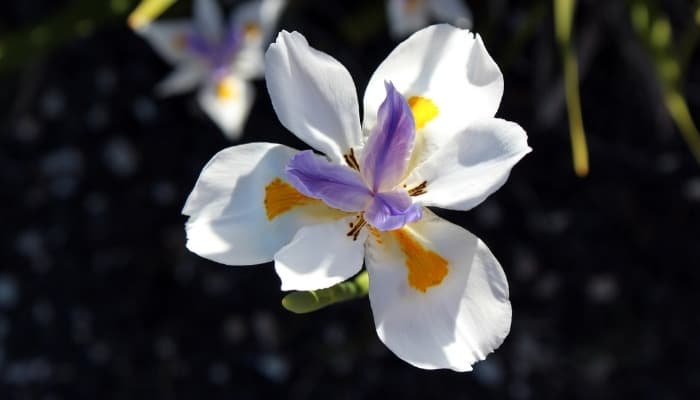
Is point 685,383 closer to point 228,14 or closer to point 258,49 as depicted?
point 258,49

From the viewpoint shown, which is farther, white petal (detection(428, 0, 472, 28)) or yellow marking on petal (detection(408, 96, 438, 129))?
white petal (detection(428, 0, 472, 28))

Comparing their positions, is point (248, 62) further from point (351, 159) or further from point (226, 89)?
point (351, 159)

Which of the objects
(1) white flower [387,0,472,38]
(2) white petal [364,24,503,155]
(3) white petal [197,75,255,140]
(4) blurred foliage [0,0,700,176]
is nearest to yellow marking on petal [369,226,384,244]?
(2) white petal [364,24,503,155]

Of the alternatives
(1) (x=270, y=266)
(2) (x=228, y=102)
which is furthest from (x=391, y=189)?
(1) (x=270, y=266)

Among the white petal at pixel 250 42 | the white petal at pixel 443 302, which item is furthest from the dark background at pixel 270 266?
the white petal at pixel 443 302

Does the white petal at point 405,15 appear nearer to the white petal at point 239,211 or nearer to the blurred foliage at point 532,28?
the blurred foliage at point 532,28

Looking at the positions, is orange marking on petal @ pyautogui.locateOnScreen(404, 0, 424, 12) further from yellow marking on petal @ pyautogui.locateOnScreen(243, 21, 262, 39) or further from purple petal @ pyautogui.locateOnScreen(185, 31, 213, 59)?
purple petal @ pyautogui.locateOnScreen(185, 31, 213, 59)
